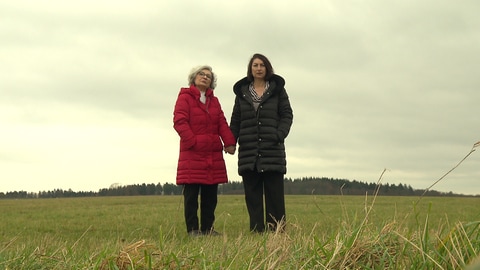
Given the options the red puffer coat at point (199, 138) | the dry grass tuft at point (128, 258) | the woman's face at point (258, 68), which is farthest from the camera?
the woman's face at point (258, 68)

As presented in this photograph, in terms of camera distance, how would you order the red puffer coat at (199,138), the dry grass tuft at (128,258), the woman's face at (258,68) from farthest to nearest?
the woman's face at (258,68), the red puffer coat at (199,138), the dry grass tuft at (128,258)

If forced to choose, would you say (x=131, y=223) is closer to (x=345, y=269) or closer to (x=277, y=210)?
(x=277, y=210)

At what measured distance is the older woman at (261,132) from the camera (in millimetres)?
7586

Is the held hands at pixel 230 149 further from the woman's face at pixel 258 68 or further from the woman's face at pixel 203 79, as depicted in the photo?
the woman's face at pixel 258 68

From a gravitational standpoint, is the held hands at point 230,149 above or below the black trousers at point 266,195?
above

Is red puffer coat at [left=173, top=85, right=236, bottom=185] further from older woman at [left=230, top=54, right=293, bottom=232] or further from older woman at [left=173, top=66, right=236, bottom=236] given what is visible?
older woman at [left=230, top=54, right=293, bottom=232]

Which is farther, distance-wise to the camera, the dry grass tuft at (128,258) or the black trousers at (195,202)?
the black trousers at (195,202)

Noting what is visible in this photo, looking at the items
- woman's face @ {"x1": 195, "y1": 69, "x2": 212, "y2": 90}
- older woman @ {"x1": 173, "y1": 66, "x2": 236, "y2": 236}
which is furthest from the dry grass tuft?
woman's face @ {"x1": 195, "y1": 69, "x2": 212, "y2": 90}

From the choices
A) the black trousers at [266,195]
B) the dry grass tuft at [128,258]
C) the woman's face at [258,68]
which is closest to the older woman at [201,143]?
the black trousers at [266,195]

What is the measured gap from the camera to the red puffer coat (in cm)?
751

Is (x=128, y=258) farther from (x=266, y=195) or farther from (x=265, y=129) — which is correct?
(x=266, y=195)

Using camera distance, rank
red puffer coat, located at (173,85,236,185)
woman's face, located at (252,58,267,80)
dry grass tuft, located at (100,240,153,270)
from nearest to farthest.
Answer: dry grass tuft, located at (100,240,153,270) < red puffer coat, located at (173,85,236,185) < woman's face, located at (252,58,267,80)

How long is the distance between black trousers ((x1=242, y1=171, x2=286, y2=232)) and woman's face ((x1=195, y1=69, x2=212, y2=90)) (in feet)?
4.35

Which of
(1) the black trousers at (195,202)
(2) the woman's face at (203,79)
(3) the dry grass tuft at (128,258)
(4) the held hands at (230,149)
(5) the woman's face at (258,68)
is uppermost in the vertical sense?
(5) the woman's face at (258,68)
